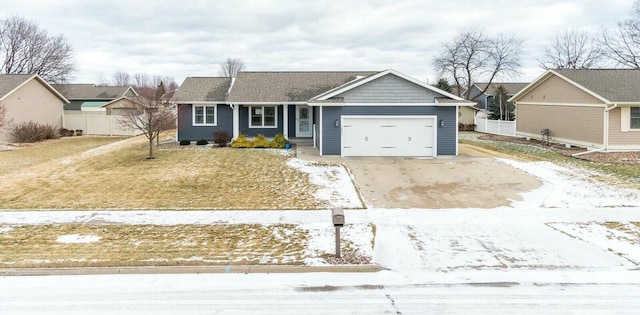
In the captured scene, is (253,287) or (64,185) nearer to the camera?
(253,287)

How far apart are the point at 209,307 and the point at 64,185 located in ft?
39.3

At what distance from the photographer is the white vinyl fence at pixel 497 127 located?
117 ft

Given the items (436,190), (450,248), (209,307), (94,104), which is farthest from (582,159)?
(94,104)

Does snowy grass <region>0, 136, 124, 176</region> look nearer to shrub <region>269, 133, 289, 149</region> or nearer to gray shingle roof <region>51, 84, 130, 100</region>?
shrub <region>269, 133, 289, 149</region>

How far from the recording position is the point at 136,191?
1532 cm

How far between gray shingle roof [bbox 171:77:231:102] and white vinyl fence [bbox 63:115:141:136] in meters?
10.9

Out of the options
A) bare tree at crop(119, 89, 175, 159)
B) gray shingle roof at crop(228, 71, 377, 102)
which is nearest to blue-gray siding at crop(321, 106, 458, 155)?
gray shingle roof at crop(228, 71, 377, 102)

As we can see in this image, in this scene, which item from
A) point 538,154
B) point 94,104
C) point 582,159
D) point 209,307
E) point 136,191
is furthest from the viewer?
point 94,104

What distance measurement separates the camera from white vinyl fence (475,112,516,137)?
35656 millimetres

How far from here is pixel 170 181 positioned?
16859 mm

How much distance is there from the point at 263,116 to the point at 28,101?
57.5 ft

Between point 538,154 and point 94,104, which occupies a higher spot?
point 94,104

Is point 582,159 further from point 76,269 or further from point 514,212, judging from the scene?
point 76,269

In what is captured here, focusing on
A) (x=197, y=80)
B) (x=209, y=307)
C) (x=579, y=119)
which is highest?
(x=197, y=80)
